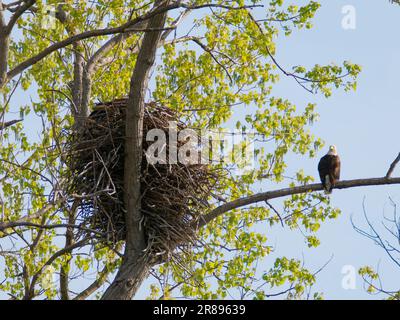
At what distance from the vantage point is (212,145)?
31.8 feet

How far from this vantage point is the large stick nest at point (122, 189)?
340 inches

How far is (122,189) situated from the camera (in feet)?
28.6

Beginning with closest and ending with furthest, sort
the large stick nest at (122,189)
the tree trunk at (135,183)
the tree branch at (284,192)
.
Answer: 1. the tree branch at (284,192)
2. the tree trunk at (135,183)
3. the large stick nest at (122,189)

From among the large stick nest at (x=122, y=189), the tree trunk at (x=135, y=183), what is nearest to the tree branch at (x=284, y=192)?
the large stick nest at (x=122, y=189)

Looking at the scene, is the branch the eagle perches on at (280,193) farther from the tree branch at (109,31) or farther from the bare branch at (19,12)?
the bare branch at (19,12)

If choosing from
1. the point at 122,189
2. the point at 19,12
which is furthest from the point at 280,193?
the point at 19,12

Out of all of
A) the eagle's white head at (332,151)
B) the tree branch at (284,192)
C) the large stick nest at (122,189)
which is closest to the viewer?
the tree branch at (284,192)

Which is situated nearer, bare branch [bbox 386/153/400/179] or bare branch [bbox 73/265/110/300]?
bare branch [bbox 386/153/400/179]

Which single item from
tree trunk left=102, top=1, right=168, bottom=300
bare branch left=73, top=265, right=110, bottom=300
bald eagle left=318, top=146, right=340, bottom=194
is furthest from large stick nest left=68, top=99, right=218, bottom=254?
bare branch left=73, top=265, right=110, bottom=300

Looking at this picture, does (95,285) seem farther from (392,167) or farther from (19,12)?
(392,167)

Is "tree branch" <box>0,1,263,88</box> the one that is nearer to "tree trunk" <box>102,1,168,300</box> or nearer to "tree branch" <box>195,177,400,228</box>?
"tree trunk" <box>102,1,168,300</box>

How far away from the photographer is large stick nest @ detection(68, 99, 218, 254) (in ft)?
28.3
